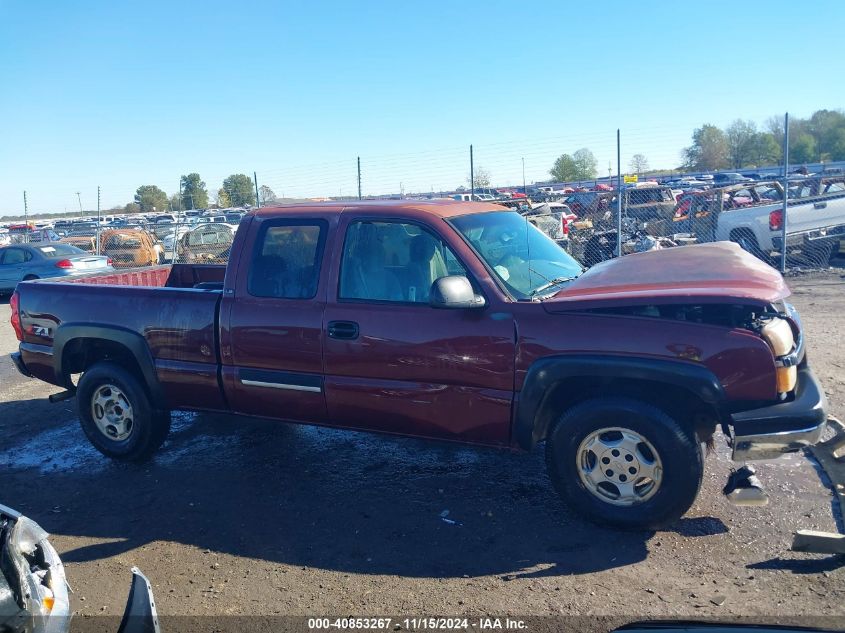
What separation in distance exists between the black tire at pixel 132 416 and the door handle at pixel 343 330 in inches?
68.7

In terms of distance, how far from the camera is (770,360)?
3.48 m

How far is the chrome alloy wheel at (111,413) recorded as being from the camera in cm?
525

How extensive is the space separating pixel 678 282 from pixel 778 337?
23.1 inches

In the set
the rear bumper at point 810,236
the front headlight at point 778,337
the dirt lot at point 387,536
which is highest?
the rear bumper at point 810,236

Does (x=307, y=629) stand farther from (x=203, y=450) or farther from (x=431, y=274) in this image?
(x=203, y=450)

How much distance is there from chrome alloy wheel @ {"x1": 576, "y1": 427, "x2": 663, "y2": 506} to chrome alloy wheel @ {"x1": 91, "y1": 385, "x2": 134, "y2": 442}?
341 cm

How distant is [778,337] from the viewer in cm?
359

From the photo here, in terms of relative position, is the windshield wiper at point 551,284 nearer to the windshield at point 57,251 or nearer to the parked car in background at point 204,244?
the parked car in background at point 204,244

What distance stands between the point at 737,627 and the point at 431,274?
2.79 meters

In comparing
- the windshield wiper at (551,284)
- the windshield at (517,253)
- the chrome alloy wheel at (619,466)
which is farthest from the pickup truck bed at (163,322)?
the chrome alloy wheel at (619,466)

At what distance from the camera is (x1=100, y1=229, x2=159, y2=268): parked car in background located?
18578 millimetres

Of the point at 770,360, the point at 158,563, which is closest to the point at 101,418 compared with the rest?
the point at 158,563

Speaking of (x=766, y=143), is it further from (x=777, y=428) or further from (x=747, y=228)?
(x=777, y=428)

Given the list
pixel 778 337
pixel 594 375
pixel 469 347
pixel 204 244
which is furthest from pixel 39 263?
pixel 778 337
